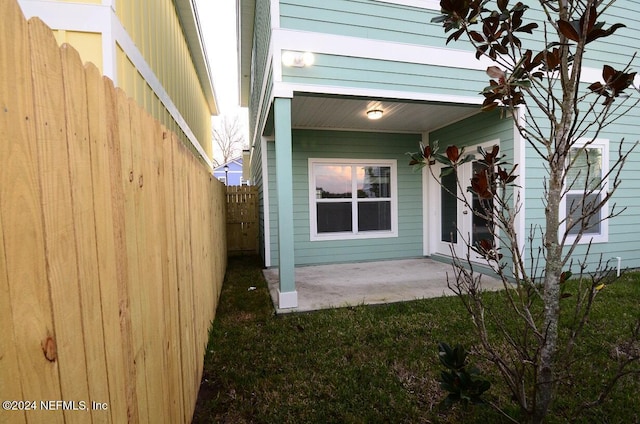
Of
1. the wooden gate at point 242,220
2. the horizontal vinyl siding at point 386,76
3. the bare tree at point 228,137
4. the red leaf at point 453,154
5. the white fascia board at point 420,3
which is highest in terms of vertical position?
the bare tree at point 228,137

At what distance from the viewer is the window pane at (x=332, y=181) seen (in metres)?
6.27

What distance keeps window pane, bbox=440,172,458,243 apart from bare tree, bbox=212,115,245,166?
24.9 meters

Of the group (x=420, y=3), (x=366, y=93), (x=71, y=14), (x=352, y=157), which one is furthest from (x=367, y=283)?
(x=71, y=14)

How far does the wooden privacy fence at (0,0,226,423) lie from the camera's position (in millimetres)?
623

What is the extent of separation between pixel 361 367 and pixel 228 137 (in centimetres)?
2860

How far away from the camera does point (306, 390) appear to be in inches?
88.7

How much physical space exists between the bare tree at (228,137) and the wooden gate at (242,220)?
2175cm

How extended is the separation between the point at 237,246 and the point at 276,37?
5.44 meters

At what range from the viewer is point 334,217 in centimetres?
637

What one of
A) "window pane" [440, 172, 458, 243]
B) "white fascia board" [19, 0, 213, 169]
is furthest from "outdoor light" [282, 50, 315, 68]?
"window pane" [440, 172, 458, 243]

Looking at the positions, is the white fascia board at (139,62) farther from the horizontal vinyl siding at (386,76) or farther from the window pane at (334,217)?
the window pane at (334,217)

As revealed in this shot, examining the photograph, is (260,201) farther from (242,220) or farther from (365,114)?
(365,114)

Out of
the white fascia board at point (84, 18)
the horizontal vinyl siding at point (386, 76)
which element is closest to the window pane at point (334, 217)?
the horizontal vinyl siding at point (386, 76)

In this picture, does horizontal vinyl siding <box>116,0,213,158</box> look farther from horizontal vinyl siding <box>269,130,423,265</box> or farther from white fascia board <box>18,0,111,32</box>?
horizontal vinyl siding <box>269,130,423,265</box>
